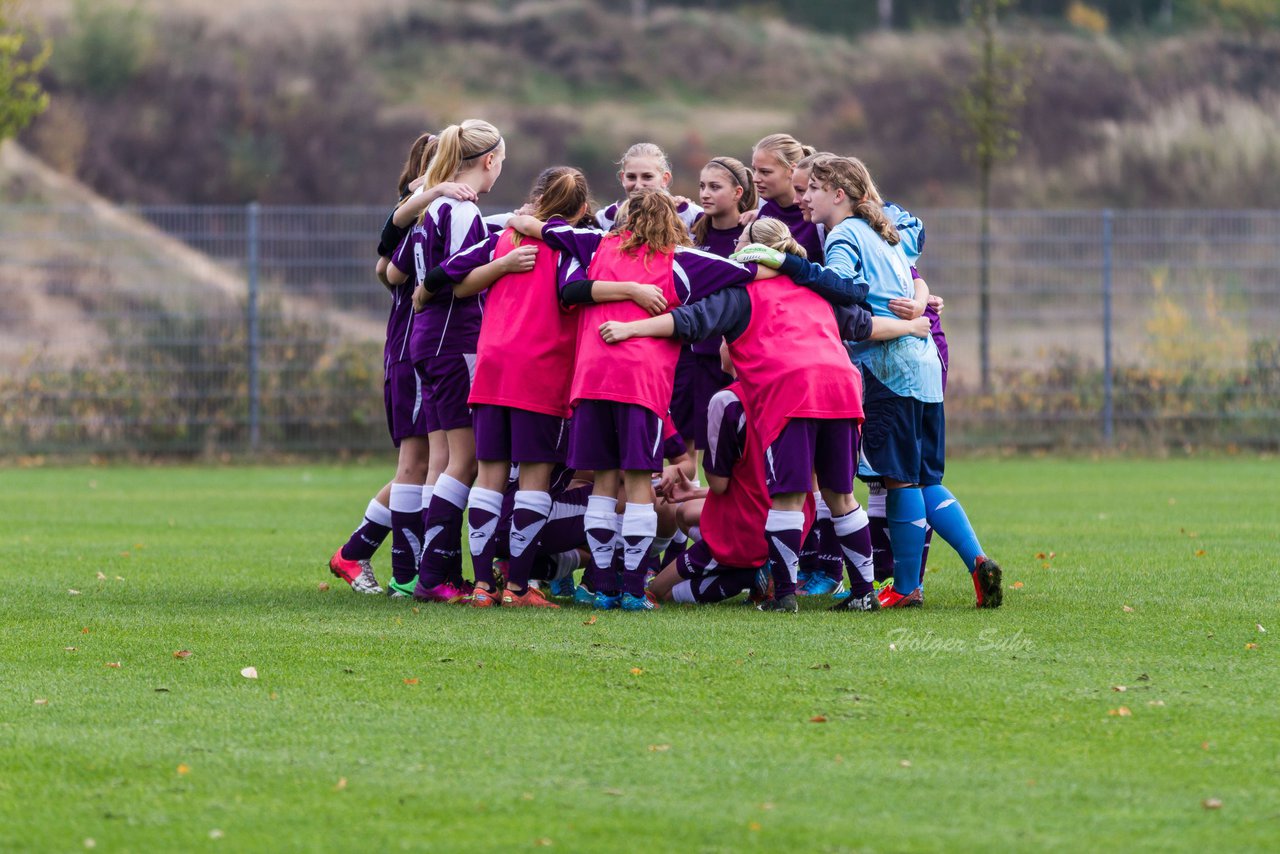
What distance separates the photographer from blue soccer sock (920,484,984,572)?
718 cm

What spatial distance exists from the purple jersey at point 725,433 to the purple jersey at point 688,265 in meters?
0.48

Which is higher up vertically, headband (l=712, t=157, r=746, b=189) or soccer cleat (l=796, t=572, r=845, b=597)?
headband (l=712, t=157, r=746, b=189)

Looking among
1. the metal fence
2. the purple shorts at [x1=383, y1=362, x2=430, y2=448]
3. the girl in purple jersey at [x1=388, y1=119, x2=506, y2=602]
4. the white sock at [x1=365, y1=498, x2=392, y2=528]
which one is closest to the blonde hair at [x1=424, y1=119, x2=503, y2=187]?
the girl in purple jersey at [x1=388, y1=119, x2=506, y2=602]

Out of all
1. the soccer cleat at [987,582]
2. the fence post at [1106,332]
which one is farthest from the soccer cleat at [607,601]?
the fence post at [1106,332]

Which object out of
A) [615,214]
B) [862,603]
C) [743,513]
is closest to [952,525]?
[862,603]

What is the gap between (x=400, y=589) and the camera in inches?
303

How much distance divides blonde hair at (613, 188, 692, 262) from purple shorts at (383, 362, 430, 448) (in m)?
1.18

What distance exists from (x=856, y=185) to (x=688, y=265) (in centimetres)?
Answer: 82

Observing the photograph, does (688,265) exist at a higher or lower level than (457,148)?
lower

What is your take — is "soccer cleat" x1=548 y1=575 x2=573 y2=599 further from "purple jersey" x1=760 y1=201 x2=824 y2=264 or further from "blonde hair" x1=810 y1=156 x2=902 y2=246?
"blonde hair" x1=810 y1=156 x2=902 y2=246

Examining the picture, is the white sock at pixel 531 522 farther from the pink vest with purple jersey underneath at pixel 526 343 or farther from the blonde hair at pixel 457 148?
the blonde hair at pixel 457 148

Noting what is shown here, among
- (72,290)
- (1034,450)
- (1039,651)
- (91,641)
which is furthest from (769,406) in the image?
(72,290)

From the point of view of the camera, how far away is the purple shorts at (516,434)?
7109mm

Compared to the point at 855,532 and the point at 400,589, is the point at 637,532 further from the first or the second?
the point at 400,589
